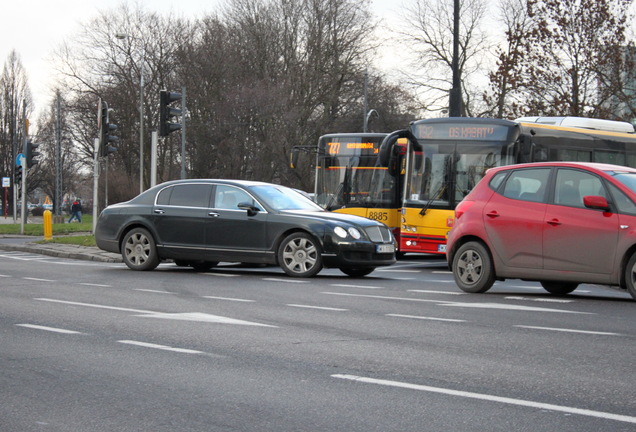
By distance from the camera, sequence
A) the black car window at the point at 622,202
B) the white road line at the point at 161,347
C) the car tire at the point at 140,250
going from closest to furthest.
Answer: the white road line at the point at 161,347
the black car window at the point at 622,202
the car tire at the point at 140,250

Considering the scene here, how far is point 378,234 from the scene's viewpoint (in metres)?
16.3

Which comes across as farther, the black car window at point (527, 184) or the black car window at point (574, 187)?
the black car window at point (527, 184)

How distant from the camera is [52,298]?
1241 cm

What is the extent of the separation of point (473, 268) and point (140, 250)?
6.65m

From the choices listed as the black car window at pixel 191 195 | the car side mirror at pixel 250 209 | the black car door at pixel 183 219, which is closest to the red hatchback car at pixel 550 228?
the car side mirror at pixel 250 209

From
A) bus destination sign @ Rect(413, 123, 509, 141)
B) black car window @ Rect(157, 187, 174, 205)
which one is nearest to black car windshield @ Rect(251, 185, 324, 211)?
black car window @ Rect(157, 187, 174, 205)

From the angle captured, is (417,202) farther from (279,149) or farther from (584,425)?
(279,149)

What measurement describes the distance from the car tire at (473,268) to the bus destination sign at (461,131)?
624 centimetres

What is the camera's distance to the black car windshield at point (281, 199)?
663 inches

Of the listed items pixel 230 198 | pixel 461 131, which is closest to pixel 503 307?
pixel 230 198

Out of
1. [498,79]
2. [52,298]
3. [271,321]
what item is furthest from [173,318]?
[498,79]

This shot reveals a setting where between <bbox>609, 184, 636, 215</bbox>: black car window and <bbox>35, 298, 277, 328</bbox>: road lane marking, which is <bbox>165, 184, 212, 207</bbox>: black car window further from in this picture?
<bbox>609, 184, 636, 215</bbox>: black car window

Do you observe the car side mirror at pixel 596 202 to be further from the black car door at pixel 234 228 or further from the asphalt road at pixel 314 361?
the black car door at pixel 234 228

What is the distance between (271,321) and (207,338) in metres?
1.38
